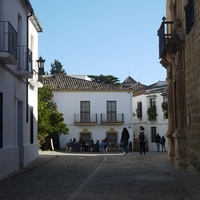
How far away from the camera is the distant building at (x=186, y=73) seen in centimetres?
1202

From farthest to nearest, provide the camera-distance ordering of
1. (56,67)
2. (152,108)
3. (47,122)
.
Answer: (56,67), (152,108), (47,122)

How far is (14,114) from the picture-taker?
15031mm

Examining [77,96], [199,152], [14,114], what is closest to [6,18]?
[14,114]

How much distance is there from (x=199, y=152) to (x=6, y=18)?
22.9 feet

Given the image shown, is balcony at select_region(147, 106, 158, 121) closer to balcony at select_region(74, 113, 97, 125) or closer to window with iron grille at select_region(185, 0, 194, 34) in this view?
balcony at select_region(74, 113, 97, 125)

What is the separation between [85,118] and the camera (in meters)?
44.1

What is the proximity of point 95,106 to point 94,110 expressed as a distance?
1.36 feet

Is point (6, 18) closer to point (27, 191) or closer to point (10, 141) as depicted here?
point (10, 141)

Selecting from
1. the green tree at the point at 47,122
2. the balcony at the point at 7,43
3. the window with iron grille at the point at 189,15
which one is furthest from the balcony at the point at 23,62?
the green tree at the point at 47,122

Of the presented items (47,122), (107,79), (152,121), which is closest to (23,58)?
(47,122)

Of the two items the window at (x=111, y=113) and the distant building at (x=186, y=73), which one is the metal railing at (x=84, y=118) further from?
the distant building at (x=186, y=73)

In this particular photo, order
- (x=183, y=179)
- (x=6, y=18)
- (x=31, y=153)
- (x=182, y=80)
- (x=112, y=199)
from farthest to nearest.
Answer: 1. (x=31, y=153)
2. (x=182, y=80)
3. (x=6, y=18)
4. (x=183, y=179)
5. (x=112, y=199)

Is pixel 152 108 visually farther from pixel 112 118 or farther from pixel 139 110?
pixel 112 118

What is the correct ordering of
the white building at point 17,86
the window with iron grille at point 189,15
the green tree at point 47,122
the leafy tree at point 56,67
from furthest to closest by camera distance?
the leafy tree at point 56,67 → the green tree at point 47,122 → the white building at point 17,86 → the window with iron grille at point 189,15
